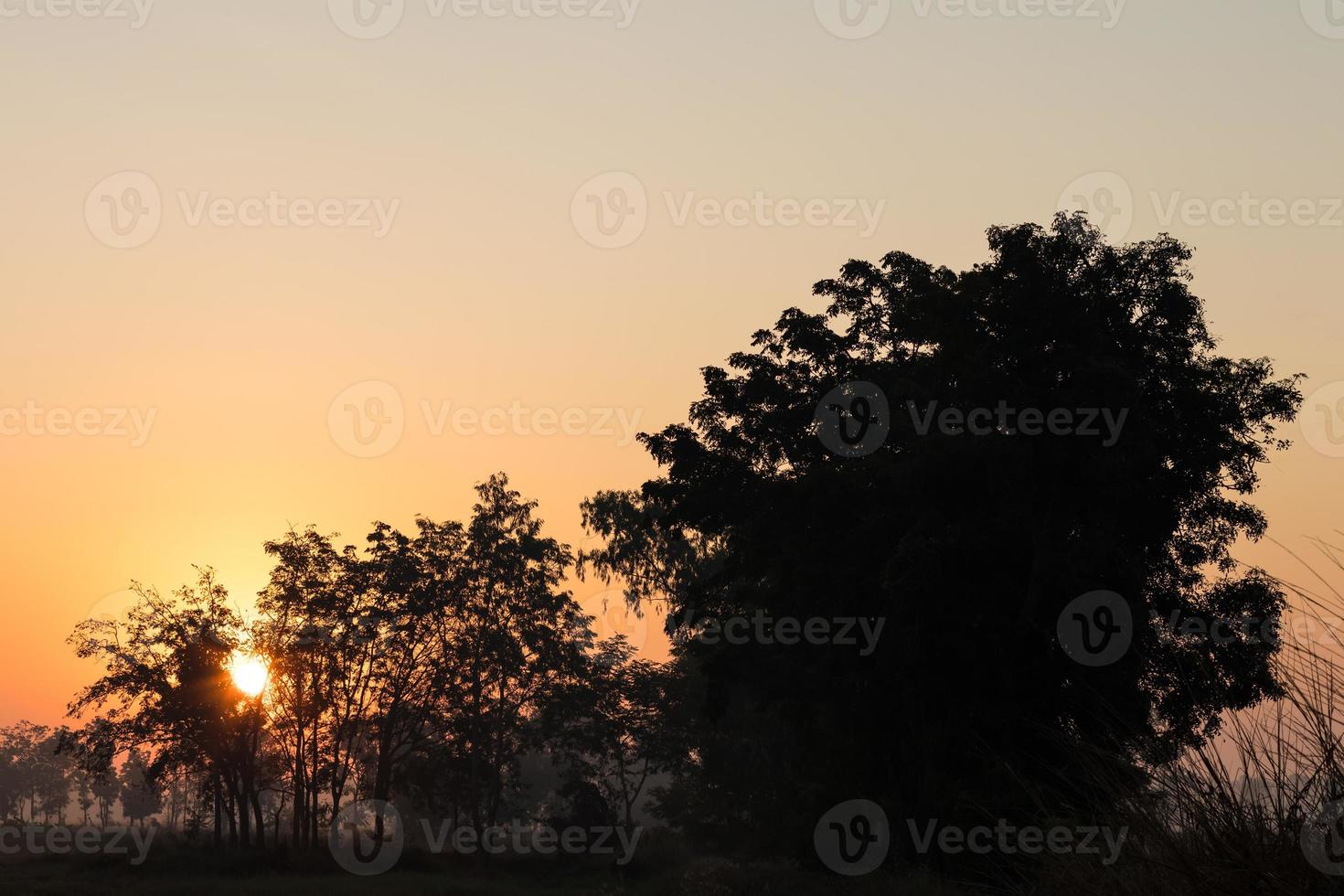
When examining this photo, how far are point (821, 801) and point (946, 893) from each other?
13371mm

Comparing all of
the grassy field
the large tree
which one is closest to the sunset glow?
the grassy field

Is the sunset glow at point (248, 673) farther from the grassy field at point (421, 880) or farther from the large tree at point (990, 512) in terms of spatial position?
the large tree at point (990, 512)

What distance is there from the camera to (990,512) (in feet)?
106

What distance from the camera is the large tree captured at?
98.4ft

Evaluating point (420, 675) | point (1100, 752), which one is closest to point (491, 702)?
point (420, 675)

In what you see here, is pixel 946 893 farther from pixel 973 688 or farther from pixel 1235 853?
pixel 1235 853

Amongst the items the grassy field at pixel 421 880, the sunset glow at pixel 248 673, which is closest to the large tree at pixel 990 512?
the grassy field at pixel 421 880

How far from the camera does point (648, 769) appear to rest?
241 feet

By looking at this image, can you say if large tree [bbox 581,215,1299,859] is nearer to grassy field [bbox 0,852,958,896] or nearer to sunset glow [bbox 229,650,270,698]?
grassy field [bbox 0,852,958,896]

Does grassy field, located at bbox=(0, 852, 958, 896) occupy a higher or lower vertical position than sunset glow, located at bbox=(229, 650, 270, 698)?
lower

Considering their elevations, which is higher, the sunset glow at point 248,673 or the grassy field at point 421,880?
the sunset glow at point 248,673

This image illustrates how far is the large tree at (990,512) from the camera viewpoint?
98.4ft

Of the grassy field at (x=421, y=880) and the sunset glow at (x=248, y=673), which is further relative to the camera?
the sunset glow at (x=248, y=673)

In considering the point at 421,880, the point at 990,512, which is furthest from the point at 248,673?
the point at 990,512
